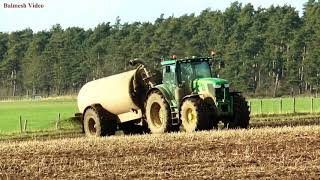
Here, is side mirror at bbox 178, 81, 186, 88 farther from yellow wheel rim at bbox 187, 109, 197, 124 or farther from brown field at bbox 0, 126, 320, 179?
brown field at bbox 0, 126, 320, 179

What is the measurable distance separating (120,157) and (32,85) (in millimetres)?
108879

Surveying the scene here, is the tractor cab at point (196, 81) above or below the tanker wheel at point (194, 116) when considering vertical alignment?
above

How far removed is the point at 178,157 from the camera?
1278 centimetres

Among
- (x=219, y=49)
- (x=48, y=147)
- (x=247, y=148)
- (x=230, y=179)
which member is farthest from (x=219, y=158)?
(x=219, y=49)

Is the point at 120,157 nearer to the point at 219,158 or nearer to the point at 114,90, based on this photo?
the point at 219,158

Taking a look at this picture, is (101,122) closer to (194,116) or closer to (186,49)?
(194,116)

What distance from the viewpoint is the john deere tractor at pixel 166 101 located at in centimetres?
1905

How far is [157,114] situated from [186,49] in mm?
85797

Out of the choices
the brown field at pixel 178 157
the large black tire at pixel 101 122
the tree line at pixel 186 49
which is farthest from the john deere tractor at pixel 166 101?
the tree line at pixel 186 49

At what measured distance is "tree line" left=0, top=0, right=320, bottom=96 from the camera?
9031 centimetres

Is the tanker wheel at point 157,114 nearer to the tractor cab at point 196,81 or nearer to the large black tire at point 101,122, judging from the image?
the tractor cab at point 196,81

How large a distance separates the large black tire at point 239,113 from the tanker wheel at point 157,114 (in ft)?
6.35

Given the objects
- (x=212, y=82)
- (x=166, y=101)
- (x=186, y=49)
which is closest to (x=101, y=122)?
(x=166, y=101)

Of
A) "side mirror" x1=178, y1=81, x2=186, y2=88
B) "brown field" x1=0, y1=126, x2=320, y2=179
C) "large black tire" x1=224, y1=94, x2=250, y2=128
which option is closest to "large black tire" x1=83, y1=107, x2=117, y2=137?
"side mirror" x1=178, y1=81, x2=186, y2=88
